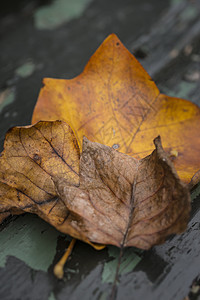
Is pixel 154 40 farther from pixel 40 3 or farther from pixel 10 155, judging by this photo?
pixel 10 155

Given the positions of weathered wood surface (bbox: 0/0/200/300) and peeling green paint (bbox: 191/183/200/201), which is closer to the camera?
weathered wood surface (bbox: 0/0/200/300)

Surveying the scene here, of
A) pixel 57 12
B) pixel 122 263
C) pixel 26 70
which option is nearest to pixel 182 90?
pixel 26 70

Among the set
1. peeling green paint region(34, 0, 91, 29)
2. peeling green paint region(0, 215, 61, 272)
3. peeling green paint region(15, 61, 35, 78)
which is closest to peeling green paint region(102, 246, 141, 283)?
peeling green paint region(0, 215, 61, 272)

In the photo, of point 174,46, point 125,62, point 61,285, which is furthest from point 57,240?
point 174,46

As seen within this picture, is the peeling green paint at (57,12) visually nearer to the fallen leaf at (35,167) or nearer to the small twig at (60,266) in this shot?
the fallen leaf at (35,167)

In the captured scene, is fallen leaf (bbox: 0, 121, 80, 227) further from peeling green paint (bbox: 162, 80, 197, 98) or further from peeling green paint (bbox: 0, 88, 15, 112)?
peeling green paint (bbox: 162, 80, 197, 98)

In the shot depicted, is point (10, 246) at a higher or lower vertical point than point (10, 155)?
lower

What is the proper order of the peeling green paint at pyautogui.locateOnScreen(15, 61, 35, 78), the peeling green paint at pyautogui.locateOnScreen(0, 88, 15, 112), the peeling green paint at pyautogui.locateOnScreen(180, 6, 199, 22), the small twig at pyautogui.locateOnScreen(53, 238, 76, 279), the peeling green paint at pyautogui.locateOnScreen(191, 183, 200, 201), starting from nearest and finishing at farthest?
→ 1. the small twig at pyautogui.locateOnScreen(53, 238, 76, 279)
2. the peeling green paint at pyautogui.locateOnScreen(191, 183, 200, 201)
3. the peeling green paint at pyautogui.locateOnScreen(0, 88, 15, 112)
4. the peeling green paint at pyautogui.locateOnScreen(15, 61, 35, 78)
5. the peeling green paint at pyautogui.locateOnScreen(180, 6, 199, 22)
